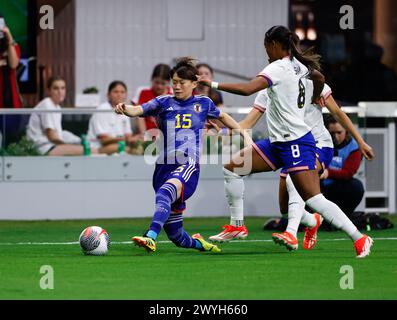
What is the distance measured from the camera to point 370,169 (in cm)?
1742

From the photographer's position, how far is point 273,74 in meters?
11.1

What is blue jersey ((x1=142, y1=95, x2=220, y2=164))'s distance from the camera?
11.6 meters

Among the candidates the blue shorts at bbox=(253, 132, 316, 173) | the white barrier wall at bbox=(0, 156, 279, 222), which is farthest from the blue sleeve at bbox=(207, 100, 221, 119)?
the white barrier wall at bbox=(0, 156, 279, 222)

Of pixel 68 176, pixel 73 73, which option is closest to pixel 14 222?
pixel 68 176

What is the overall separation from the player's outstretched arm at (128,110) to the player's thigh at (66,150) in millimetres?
5206

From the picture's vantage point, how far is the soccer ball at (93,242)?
11375 mm

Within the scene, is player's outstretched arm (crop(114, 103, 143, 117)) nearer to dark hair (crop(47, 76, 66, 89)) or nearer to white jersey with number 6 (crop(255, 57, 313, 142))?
white jersey with number 6 (crop(255, 57, 313, 142))

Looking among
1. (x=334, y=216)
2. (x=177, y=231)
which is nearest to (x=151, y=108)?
(x=177, y=231)

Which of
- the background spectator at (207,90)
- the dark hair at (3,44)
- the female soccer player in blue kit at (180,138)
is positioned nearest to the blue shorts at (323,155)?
the female soccer player in blue kit at (180,138)

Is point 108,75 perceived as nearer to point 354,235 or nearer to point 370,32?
point 370,32

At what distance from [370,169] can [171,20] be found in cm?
448

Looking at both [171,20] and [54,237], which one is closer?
[54,237]

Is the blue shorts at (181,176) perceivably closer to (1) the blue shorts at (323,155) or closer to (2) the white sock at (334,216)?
(2) the white sock at (334,216)
